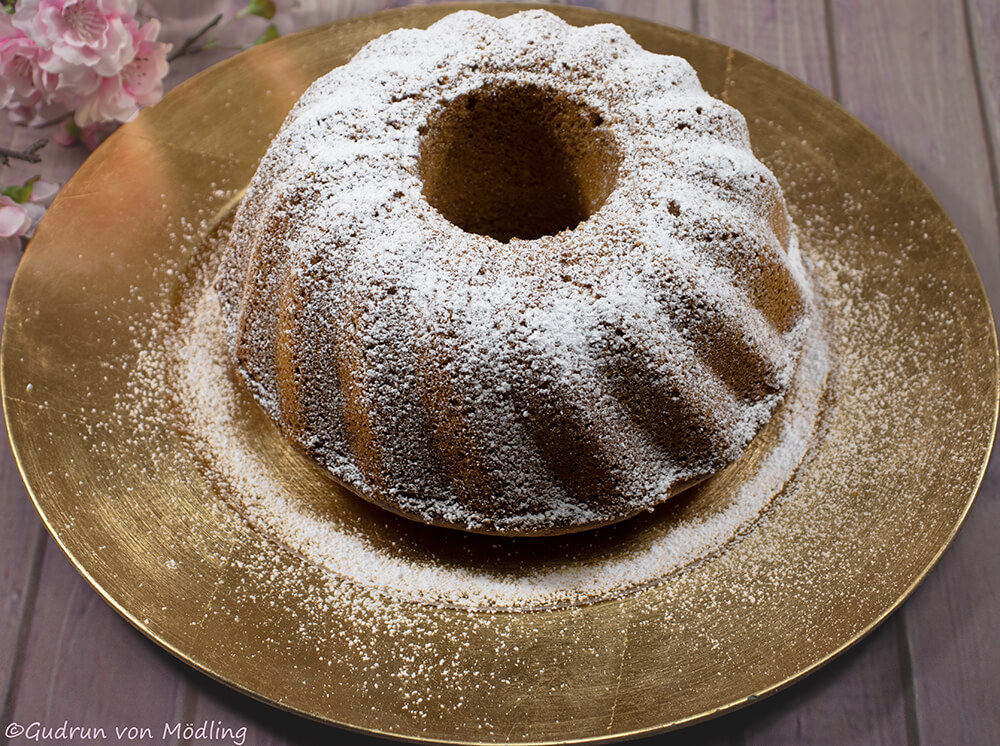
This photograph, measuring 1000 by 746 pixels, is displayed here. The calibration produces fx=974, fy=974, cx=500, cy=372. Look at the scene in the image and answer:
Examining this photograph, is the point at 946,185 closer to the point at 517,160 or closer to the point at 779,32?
the point at 779,32

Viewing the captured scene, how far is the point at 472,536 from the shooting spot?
49.6 inches

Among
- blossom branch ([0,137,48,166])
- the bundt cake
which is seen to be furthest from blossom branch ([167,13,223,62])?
the bundt cake

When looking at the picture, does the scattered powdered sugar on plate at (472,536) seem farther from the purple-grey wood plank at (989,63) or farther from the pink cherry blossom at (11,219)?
the purple-grey wood plank at (989,63)

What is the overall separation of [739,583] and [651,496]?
150 mm

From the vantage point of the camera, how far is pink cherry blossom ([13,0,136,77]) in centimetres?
148

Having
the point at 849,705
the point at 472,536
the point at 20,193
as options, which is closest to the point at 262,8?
the point at 20,193

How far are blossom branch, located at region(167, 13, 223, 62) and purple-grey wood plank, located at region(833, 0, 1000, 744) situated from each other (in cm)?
117

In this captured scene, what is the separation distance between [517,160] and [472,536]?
0.51m

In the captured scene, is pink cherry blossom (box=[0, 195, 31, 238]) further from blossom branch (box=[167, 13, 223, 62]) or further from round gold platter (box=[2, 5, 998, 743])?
blossom branch (box=[167, 13, 223, 62])

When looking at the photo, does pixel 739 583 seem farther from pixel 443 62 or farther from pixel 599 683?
pixel 443 62

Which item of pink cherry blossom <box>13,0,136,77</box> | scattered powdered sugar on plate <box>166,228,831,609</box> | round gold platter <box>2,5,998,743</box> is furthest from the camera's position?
pink cherry blossom <box>13,0,136,77</box>

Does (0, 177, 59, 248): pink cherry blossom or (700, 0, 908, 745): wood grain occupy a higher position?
(0, 177, 59, 248): pink cherry blossom

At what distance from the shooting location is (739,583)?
1186 mm

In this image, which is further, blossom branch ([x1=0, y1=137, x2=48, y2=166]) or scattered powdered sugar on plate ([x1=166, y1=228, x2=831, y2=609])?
blossom branch ([x1=0, y1=137, x2=48, y2=166])
